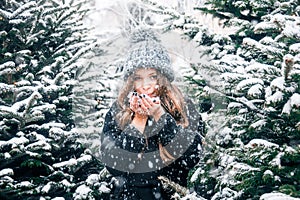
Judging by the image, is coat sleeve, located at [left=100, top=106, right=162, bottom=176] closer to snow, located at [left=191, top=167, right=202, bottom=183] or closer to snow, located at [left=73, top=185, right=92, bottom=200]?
snow, located at [left=191, top=167, right=202, bottom=183]

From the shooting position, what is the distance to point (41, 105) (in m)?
4.07

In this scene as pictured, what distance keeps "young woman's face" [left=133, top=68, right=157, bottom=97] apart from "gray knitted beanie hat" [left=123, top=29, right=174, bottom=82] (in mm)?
30

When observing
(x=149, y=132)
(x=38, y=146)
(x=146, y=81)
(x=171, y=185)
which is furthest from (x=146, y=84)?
(x=38, y=146)

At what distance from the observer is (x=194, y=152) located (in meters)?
2.40

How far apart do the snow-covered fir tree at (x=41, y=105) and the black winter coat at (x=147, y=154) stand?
4.43 ft

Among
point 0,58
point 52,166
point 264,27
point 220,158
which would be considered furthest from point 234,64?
point 0,58

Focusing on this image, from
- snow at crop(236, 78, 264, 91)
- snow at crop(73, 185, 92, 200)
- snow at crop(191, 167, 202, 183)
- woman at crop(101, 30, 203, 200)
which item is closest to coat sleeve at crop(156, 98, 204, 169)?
woman at crop(101, 30, 203, 200)

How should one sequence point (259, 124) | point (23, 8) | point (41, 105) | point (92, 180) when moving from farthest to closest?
point (23, 8) → point (41, 105) → point (92, 180) → point (259, 124)

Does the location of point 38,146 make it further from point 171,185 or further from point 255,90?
point 255,90

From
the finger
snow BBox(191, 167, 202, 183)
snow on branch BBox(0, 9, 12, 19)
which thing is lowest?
snow BBox(191, 167, 202, 183)

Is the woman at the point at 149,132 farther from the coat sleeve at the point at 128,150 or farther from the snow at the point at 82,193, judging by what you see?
the snow at the point at 82,193

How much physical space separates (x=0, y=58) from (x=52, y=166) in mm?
1149

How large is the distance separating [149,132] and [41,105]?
78.0 inches

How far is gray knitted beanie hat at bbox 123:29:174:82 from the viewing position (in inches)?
96.3
